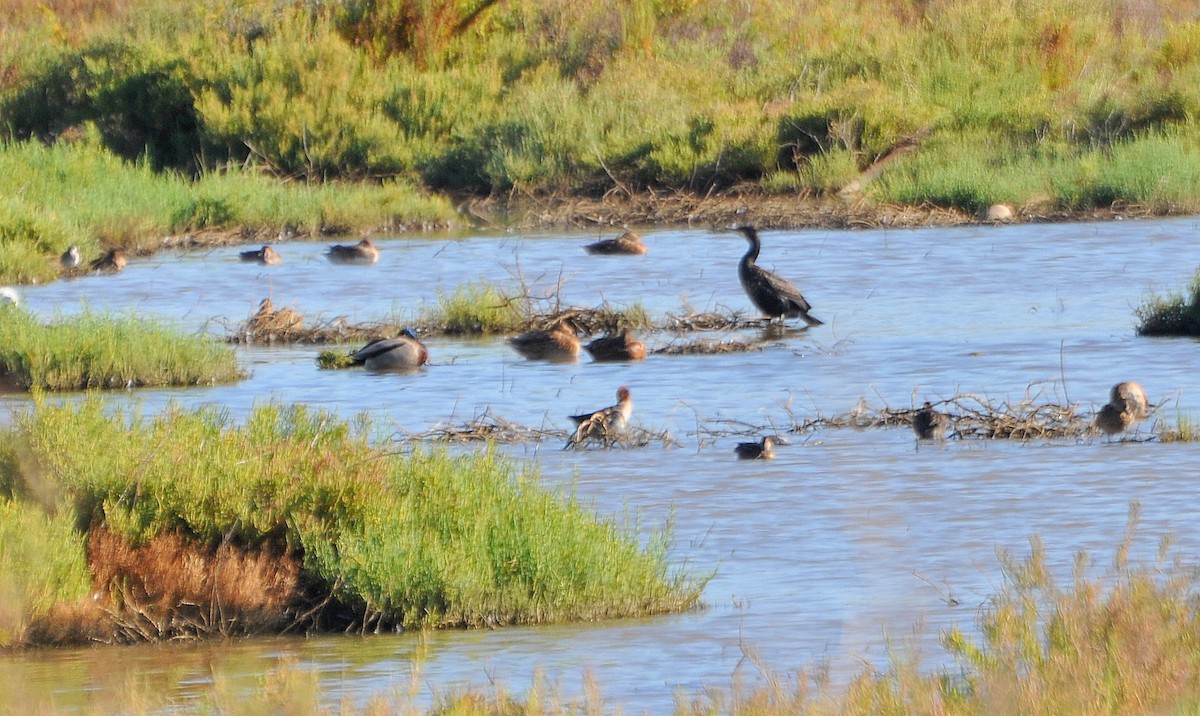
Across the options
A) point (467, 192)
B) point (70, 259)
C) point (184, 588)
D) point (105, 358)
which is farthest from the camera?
point (467, 192)

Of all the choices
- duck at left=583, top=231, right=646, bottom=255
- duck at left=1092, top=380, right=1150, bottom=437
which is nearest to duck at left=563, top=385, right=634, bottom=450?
duck at left=1092, top=380, right=1150, bottom=437

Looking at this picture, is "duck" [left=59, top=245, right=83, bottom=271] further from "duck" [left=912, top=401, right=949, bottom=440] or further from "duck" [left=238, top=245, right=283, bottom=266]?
"duck" [left=912, top=401, right=949, bottom=440]

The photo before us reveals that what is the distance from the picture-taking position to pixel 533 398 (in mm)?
13656

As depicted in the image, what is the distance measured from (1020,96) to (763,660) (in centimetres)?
2336

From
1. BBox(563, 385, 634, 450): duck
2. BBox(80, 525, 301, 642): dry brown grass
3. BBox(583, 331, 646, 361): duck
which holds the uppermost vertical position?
BBox(80, 525, 301, 642): dry brown grass

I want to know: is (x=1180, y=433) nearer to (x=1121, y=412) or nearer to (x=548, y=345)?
(x=1121, y=412)

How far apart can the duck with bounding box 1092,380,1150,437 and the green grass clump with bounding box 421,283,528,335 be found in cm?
690

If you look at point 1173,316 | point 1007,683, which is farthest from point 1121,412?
point 1007,683

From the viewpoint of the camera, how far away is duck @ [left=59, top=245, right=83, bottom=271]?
72.0ft

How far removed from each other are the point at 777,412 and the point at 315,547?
579 centimetres

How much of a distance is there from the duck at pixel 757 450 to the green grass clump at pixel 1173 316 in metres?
5.94

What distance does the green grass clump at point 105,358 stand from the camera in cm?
1398

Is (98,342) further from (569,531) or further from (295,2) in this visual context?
(295,2)

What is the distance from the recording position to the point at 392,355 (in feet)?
48.5
